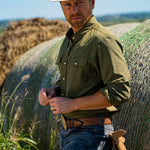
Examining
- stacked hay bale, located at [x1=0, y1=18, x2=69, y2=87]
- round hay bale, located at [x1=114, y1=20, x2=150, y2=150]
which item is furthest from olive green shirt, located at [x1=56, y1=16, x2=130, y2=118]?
stacked hay bale, located at [x1=0, y1=18, x2=69, y2=87]

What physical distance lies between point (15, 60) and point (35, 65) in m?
1.24

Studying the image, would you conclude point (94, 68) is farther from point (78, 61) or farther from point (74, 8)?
point (74, 8)

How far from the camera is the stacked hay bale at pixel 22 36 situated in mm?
6234

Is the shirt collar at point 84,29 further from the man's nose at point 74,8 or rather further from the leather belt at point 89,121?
the leather belt at point 89,121

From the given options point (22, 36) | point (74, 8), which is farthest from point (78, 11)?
point (22, 36)

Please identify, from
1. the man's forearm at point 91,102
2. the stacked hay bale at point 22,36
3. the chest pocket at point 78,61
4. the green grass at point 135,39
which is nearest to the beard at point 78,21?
the chest pocket at point 78,61

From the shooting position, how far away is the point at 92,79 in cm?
212

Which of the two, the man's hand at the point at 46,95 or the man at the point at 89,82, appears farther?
the man's hand at the point at 46,95

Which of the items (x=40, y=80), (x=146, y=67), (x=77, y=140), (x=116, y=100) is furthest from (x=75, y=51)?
(x=40, y=80)

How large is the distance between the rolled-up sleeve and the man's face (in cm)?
31

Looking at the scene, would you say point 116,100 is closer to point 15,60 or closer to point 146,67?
point 146,67

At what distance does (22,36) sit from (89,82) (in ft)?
15.0

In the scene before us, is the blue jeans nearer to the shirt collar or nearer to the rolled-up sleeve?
the rolled-up sleeve

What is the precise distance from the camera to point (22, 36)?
642 centimetres
